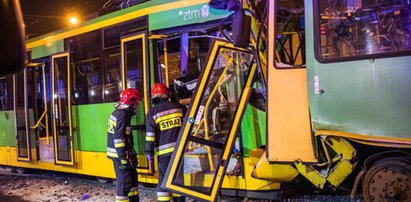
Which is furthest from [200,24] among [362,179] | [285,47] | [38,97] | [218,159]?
[38,97]

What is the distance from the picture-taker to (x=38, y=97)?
8.81m

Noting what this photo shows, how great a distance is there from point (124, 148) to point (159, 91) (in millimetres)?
893

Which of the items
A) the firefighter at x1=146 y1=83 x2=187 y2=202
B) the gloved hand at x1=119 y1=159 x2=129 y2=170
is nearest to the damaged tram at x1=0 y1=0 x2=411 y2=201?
the firefighter at x1=146 y1=83 x2=187 y2=202

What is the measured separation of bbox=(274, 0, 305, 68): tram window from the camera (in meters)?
4.67

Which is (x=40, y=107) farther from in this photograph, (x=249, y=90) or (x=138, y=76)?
(x=249, y=90)

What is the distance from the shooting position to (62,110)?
7.75 meters

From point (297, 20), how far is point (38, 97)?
6222mm

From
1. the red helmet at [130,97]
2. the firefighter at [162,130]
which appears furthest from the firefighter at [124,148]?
the firefighter at [162,130]

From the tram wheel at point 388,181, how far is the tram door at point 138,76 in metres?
3.34

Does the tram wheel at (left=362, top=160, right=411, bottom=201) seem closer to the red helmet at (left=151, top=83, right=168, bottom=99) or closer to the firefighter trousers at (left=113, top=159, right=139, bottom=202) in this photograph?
the red helmet at (left=151, top=83, right=168, bottom=99)

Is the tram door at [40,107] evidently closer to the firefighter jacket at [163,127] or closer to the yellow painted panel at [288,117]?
the firefighter jacket at [163,127]

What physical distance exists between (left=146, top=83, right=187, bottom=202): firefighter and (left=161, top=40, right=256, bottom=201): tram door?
1.38ft

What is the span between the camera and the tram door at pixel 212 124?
4.79 metres

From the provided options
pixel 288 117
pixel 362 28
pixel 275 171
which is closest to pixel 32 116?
pixel 275 171
